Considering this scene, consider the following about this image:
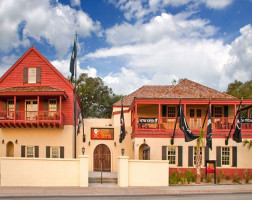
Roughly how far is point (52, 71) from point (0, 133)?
245 inches

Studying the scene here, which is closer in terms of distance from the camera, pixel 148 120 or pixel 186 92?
pixel 148 120

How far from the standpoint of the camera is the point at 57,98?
3011 cm

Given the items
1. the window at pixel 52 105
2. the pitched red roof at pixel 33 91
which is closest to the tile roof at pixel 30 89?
the pitched red roof at pixel 33 91

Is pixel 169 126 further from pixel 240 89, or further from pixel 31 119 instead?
pixel 240 89

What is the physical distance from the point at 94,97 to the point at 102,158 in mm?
27484

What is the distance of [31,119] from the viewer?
2941cm

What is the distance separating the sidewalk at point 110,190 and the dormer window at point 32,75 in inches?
457

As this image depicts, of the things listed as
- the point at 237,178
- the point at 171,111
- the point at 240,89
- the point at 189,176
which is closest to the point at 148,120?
the point at 171,111

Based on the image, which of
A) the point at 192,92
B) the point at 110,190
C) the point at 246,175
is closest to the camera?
the point at 110,190

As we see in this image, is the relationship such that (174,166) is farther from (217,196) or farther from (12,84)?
(12,84)

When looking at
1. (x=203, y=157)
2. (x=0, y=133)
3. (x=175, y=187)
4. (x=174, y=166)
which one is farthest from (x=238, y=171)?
(x=0, y=133)

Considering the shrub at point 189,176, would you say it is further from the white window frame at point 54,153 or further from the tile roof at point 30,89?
the tile roof at point 30,89

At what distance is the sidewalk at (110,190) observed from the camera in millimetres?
19188

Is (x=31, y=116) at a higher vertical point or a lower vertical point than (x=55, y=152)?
higher
